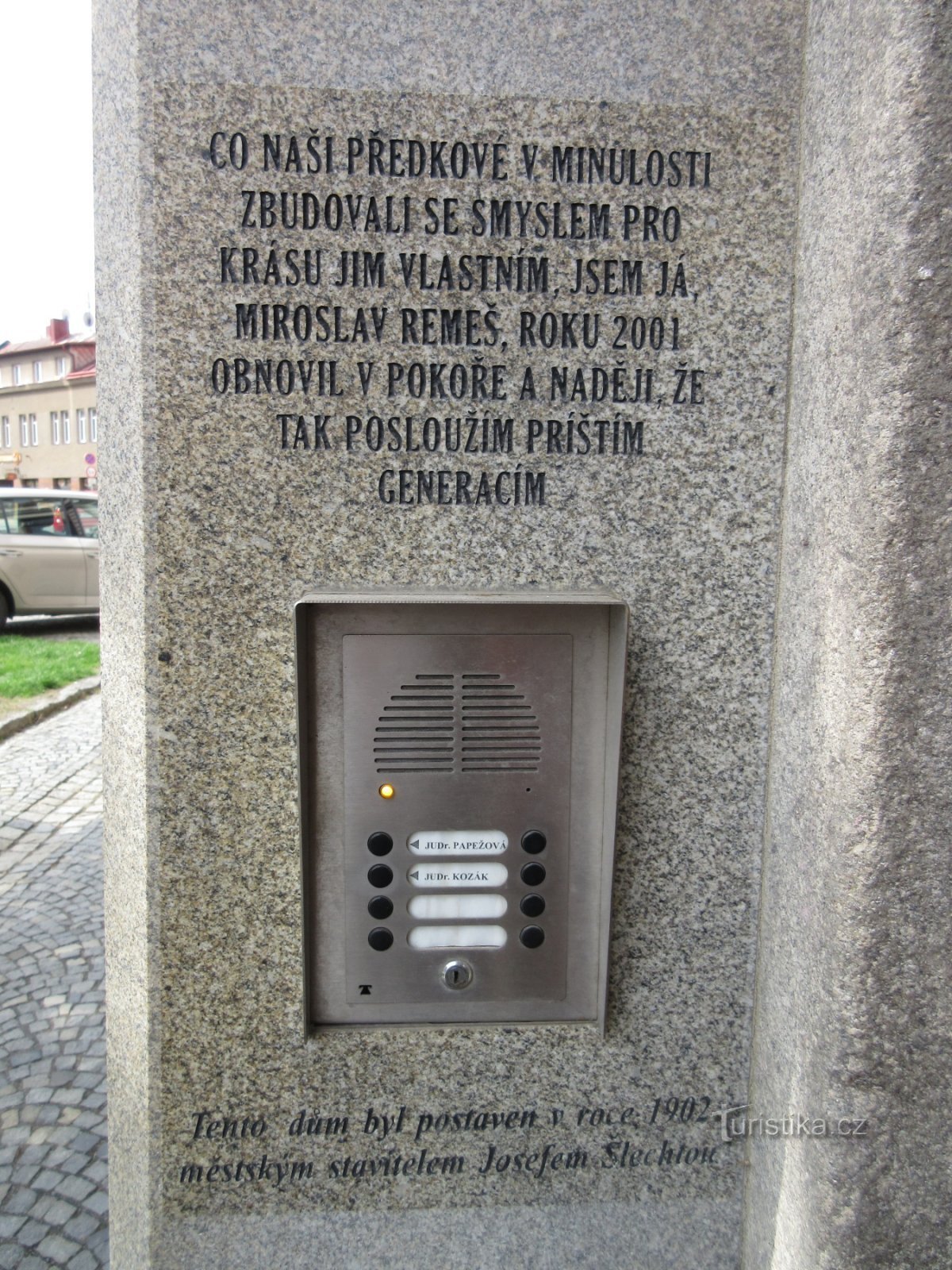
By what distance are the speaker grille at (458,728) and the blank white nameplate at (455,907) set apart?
0.91 ft

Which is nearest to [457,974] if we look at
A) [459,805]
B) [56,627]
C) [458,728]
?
[459,805]

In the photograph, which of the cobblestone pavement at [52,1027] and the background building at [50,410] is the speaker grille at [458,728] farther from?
the background building at [50,410]

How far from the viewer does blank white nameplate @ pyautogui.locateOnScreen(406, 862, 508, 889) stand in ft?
6.16

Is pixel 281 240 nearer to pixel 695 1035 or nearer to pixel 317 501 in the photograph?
pixel 317 501

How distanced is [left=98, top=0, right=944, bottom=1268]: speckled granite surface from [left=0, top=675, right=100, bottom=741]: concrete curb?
21.1ft

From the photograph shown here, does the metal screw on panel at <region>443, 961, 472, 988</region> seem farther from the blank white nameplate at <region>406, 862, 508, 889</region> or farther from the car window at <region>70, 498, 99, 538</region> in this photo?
the car window at <region>70, 498, 99, 538</region>

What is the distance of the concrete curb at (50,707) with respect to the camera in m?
7.67

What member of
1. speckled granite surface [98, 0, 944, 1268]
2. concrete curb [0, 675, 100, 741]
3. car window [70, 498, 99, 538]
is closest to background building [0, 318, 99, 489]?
car window [70, 498, 99, 538]

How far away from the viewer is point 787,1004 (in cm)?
185

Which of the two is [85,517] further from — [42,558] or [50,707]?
[50,707]

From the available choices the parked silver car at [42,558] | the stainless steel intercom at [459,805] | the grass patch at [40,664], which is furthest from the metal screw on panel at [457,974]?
the parked silver car at [42,558]

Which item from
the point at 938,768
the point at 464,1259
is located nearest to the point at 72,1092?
the point at 464,1259

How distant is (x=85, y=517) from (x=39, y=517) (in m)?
0.76

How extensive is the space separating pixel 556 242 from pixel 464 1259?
219 centimetres
